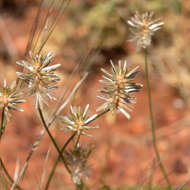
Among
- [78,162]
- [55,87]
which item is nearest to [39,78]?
[55,87]

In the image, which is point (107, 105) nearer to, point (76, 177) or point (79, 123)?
point (79, 123)

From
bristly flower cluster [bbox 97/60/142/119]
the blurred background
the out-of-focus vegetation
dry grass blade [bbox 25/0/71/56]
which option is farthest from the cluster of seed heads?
the out-of-focus vegetation

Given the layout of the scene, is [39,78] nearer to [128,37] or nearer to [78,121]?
[78,121]

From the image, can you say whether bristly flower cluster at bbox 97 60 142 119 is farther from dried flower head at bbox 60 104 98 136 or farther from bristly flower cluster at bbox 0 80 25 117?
bristly flower cluster at bbox 0 80 25 117

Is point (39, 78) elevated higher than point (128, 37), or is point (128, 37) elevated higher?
point (128, 37)

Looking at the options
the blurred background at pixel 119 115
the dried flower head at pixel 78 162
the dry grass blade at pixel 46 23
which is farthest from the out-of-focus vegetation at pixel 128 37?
the dried flower head at pixel 78 162

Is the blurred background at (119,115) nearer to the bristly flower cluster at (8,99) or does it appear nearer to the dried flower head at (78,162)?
the dried flower head at (78,162)

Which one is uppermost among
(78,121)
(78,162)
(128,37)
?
(128,37)
